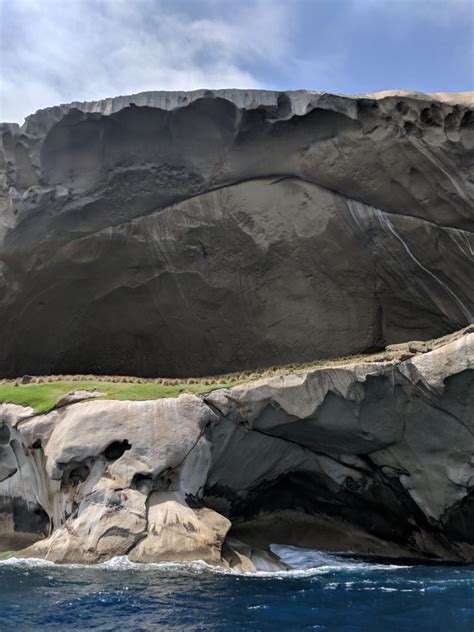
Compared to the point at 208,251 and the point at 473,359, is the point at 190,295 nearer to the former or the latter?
the point at 208,251

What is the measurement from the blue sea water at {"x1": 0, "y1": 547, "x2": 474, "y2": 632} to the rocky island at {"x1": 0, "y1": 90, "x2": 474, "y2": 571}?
1.29 m

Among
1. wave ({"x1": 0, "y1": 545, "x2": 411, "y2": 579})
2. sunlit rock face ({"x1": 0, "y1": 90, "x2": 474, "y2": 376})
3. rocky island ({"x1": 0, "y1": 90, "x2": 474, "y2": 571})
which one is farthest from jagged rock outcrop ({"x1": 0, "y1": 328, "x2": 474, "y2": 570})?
sunlit rock face ({"x1": 0, "y1": 90, "x2": 474, "y2": 376})

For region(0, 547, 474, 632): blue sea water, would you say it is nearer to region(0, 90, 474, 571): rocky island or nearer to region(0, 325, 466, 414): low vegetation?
region(0, 90, 474, 571): rocky island

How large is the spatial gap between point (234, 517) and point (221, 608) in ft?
26.4

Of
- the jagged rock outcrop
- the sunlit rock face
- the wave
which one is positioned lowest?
the wave

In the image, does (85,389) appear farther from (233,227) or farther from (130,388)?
(233,227)

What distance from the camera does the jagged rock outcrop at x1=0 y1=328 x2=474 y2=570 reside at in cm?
1636

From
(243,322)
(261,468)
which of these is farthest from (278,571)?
(243,322)

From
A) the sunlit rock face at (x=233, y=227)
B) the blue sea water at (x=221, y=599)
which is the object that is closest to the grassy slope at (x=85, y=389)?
the blue sea water at (x=221, y=599)

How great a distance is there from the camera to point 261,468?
773 inches

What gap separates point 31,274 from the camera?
25.5m

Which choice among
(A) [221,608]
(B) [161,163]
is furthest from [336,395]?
(B) [161,163]

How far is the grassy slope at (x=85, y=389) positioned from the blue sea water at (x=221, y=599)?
14.8ft

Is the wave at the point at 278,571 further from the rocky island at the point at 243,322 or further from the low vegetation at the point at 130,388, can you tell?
the low vegetation at the point at 130,388
